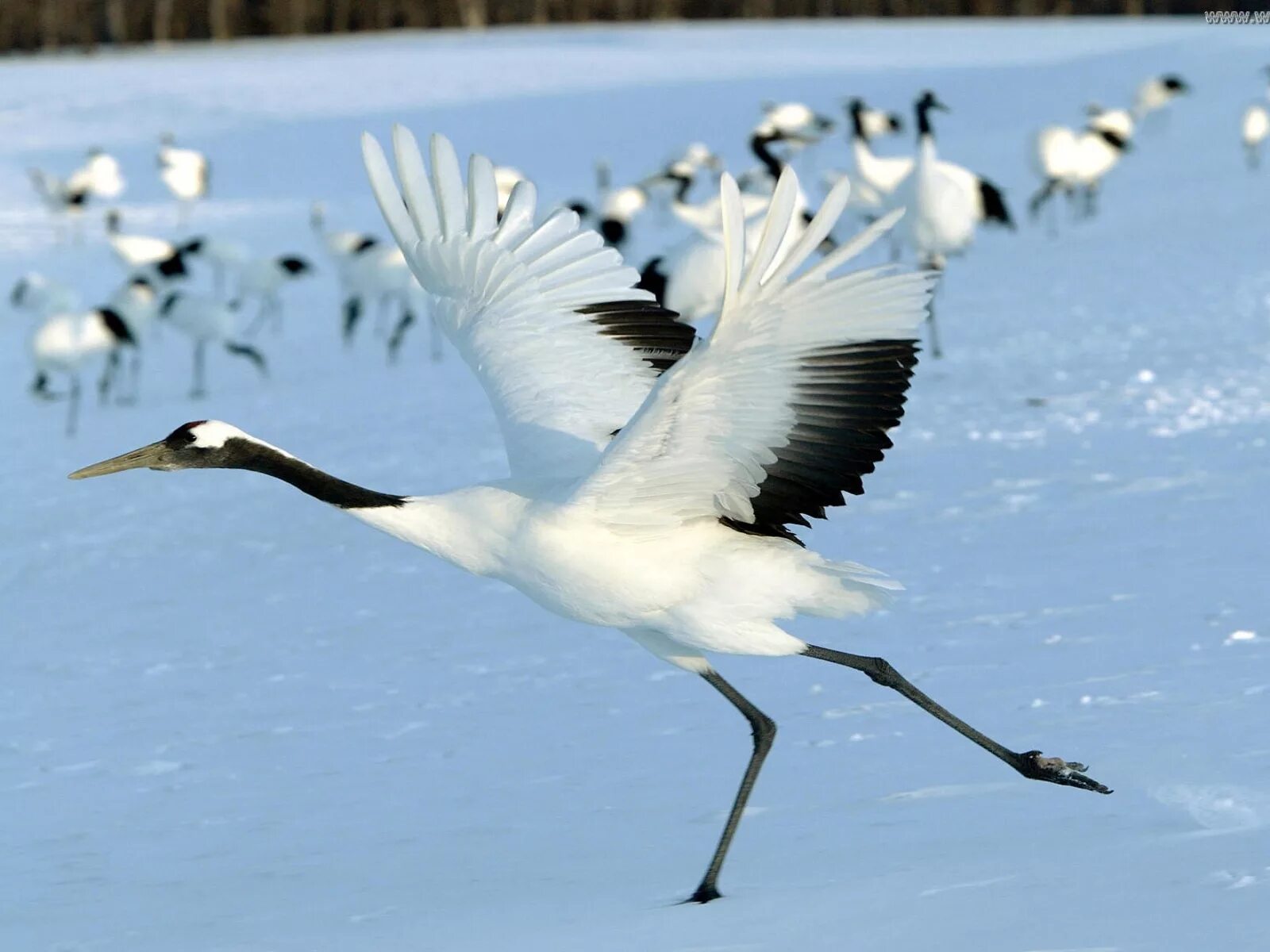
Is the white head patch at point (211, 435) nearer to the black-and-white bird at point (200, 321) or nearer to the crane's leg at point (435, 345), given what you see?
the crane's leg at point (435, 345)

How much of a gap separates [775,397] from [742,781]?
109 cm

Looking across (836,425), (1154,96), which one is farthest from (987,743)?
(1154,96)

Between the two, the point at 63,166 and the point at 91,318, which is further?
the point at 63,166

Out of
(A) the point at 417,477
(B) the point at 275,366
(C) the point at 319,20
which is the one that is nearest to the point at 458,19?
(C) the point at 319,20

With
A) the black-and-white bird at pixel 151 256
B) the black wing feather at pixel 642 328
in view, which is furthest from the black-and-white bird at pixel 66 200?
→ the black wing feather at pixel 642 328

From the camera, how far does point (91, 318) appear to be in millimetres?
12281

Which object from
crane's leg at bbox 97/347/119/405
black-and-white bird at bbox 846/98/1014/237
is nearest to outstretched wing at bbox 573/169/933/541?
black-and-white bird at bbox 846/98/1014/237

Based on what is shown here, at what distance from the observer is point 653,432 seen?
11.6 feet

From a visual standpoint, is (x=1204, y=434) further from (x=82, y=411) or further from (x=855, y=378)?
(x=82, y=411)

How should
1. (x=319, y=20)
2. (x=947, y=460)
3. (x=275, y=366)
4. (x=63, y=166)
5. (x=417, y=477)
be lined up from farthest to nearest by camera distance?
(x=319, y=20)
(x=63, y=166)
(x=275, y=366)
(x=417, y=477)
(x=947, y=460)

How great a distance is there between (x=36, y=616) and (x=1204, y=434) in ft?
15.6

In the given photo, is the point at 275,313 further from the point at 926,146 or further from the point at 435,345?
the point at 926,146

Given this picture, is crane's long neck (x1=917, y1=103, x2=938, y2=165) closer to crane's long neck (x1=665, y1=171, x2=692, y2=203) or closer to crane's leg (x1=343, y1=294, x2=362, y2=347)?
crane's leg (x1=343, y1=294, x2=362, y2=347)

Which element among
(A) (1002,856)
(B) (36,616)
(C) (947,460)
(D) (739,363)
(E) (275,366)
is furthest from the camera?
(E) (275,366)
